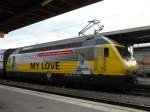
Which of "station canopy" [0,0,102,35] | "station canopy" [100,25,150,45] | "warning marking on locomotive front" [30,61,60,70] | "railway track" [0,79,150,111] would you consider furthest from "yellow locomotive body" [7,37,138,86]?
"station canopy" [0,0,102,35]

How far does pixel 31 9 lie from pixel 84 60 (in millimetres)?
13479

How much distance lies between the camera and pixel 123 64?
18328 mm

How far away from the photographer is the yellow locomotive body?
61.5 ft

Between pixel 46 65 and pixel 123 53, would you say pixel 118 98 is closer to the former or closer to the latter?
pixel 123 53

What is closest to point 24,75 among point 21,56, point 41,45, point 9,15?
point 21,56

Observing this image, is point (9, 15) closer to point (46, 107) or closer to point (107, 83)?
point (46, 107)

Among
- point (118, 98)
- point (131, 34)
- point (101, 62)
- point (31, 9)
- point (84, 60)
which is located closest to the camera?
point (31, 9)

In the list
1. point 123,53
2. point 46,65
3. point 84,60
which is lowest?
point 46,65

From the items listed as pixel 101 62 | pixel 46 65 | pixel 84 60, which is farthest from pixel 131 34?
pixel 46 65

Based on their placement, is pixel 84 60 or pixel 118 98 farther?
pixel 84 60

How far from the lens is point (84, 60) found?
67.7 ft

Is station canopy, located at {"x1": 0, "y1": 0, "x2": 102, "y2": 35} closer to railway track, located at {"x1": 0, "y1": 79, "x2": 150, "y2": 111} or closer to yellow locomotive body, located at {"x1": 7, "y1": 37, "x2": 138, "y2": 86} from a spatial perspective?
railway track, located at {"x1": 0, "y1": 79, "x2": 150, "y2": 111}

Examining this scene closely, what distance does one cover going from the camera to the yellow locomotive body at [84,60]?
1875 centimetres

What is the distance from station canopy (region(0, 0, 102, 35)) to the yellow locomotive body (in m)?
10.9
